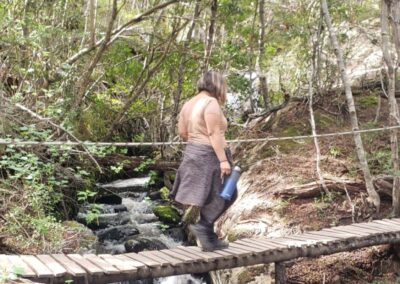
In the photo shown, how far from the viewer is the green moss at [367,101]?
30.8 ft

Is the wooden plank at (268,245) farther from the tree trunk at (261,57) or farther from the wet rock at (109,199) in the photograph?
the wet rock at (109,199)

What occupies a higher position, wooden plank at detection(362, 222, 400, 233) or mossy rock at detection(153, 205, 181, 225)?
wooden plank at detection(362, 222, 400, 233)

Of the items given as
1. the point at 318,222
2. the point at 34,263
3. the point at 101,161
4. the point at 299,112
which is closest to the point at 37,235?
the point at 34,263

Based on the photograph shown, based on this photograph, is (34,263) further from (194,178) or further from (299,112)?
(299,112)

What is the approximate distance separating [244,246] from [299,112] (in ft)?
15.6

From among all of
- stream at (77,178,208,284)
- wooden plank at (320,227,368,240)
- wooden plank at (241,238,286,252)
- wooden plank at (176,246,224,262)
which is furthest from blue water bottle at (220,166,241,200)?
stream at (77,178,208,284)

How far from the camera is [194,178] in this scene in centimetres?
435

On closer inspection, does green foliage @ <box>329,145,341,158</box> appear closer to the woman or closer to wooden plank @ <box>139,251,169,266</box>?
the woman

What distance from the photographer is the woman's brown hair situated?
14.2ft

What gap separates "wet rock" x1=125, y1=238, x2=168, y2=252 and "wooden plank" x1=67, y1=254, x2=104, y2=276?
296cm

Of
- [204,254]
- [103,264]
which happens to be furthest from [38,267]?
[204,254]

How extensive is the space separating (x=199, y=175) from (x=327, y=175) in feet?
10.8

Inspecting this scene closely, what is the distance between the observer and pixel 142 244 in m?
7.61

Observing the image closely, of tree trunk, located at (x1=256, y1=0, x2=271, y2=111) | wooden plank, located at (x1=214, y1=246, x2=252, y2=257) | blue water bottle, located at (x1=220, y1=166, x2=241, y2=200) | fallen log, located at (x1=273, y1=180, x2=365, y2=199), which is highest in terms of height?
tree trunk, located at (x1=256, y1=0, x2=271, y2=111)
